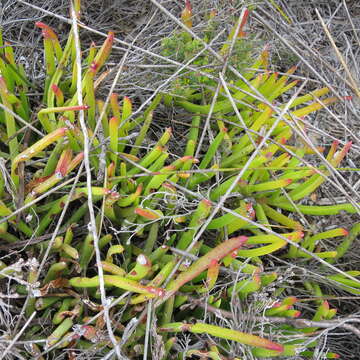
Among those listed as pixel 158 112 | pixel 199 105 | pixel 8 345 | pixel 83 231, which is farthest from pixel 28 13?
pixel 8 345

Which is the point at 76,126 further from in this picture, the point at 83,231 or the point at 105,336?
the point at 105,336

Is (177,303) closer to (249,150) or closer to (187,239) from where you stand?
(187,239)

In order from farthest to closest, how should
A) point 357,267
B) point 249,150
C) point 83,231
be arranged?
1. point 357,267
2. point 249,150
3. point 83,231

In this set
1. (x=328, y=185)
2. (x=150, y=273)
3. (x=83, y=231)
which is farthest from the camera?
(x=328, y=185)

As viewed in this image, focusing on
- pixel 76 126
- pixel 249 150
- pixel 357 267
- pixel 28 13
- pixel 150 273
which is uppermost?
pixel 28 13

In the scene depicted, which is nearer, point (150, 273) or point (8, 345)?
point (8, 345)

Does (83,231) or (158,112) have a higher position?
(158,112)

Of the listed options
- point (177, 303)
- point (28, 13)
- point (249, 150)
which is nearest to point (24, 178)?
point (177, 303)
